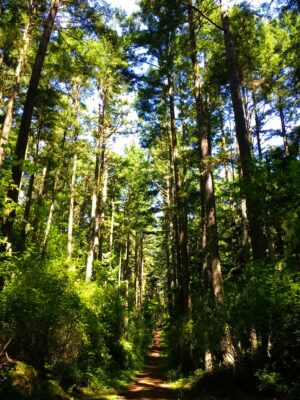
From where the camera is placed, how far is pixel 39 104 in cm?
1794

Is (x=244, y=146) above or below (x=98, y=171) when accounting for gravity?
below

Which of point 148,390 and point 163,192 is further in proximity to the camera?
point 163,192

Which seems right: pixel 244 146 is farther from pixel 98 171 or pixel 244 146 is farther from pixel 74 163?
pixel 74 163

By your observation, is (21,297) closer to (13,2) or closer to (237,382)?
(237,382)

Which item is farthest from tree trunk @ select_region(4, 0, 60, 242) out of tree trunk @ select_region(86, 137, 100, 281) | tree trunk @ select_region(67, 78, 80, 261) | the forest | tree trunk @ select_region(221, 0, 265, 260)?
tree trunk @ select_region(67, 78, 80, 261)

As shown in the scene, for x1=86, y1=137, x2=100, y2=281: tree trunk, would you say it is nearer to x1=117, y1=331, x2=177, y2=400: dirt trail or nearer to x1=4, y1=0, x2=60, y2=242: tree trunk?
x1=117, y1=331, x2=177, y2=400: dirt trail

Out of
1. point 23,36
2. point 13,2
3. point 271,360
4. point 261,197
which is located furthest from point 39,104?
point 271,360

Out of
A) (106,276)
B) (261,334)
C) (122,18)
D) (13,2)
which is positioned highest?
(122,18)

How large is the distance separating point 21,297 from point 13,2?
8.76m

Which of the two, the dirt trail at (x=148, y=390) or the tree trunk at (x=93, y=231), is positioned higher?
the tree trunk at (x=93, y=231)

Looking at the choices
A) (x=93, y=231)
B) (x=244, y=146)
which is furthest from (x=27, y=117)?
(x=93, y=231)

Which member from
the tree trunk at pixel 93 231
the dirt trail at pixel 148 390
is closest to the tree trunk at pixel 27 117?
the dirt trail at pixel 148 390

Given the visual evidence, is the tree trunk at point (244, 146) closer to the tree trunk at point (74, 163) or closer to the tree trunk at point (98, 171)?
the tree trunk at point (98, 171)

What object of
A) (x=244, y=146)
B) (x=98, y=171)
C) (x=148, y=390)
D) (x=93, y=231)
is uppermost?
(x=98, y=171)
